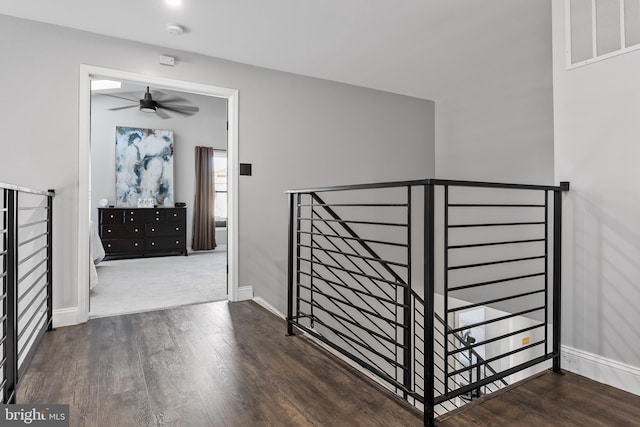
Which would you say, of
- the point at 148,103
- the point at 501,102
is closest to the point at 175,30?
the point at 501,102

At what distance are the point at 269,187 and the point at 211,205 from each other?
3.92 m

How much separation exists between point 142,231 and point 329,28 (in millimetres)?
4964

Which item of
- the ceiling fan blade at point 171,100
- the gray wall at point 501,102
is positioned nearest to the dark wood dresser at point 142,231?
the ceiling fan blade at point 171,100

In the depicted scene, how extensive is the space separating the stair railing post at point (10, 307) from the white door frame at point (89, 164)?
4.16 ft

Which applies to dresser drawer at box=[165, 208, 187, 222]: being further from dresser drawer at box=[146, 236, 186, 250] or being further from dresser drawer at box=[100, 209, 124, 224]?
dresser drawer at box=[100, 209, 124, 224]

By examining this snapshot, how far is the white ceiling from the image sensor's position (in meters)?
2.57

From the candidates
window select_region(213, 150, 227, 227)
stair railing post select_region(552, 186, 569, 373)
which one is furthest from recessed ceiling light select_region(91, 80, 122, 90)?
stair railing post select_region(552, 186, 569, 373)

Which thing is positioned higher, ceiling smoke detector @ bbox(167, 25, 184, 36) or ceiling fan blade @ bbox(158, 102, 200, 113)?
ceiling fan blade @ bbox(158, 102, 200, 113)

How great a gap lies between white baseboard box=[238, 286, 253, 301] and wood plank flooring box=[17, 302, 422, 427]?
685mm

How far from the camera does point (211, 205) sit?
287 inches

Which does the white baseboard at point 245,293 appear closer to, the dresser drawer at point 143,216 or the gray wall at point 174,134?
the dresser drawer at point 143,216

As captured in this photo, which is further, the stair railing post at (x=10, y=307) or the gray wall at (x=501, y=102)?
the gray wall at (x=501, y=102)

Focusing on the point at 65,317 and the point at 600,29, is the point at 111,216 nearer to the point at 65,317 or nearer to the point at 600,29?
the point at 65,317

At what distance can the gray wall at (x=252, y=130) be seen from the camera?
2.76 m
